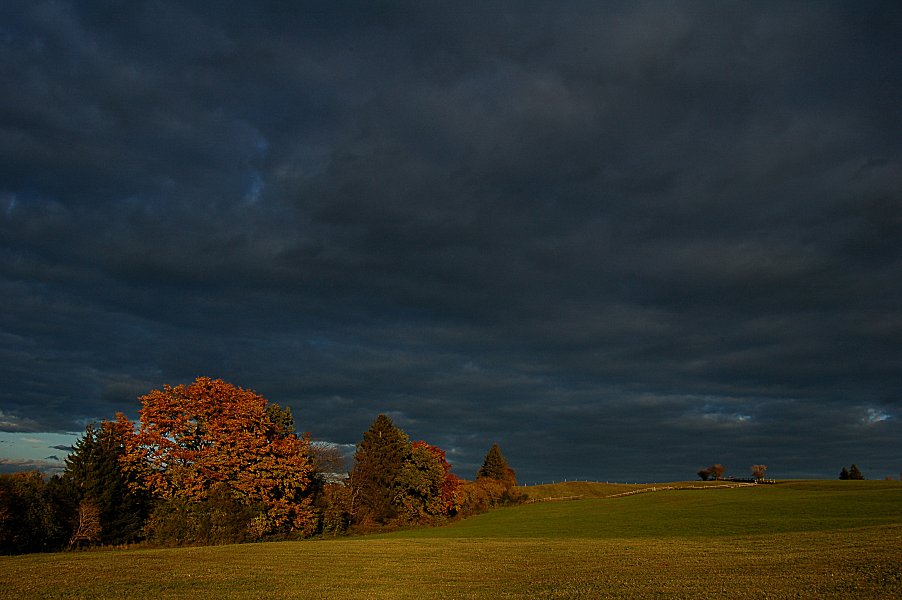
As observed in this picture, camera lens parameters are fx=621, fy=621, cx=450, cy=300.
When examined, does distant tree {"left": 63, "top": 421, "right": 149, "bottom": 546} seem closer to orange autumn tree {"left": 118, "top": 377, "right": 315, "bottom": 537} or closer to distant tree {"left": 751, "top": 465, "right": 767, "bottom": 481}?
orange autumn tree {"left": 118, "top": 377, "right": 315, "bottom": 537}

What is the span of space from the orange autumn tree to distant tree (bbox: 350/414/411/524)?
73.2ft

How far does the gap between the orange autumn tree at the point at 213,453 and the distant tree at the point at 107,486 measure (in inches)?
47.3

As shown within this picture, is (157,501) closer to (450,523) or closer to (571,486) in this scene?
(450,523)

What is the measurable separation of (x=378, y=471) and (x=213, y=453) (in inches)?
1336

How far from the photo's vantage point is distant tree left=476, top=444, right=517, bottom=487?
491ft

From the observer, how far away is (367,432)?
3792 inches

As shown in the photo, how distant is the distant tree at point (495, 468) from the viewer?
149750mm

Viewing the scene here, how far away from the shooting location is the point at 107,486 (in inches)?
2406

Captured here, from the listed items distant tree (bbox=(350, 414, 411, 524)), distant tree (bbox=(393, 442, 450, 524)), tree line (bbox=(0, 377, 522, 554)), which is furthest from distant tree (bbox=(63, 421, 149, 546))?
distant tree (bbox=(393, 442, 450, 524))

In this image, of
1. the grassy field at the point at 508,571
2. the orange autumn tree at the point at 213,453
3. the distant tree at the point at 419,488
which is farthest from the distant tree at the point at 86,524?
the distant tree at the point at 419,488

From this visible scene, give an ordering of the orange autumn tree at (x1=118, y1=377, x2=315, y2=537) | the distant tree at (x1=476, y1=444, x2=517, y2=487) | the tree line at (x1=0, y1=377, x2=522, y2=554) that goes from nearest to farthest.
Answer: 1. the tree line at (x1=0, y1=377, x2=522, y2=554)
2. the orange autumn tree at (x1=118, y1=377, x2=315, y2=537)
3. the distant tree at (x1=476, y1=444, x2=517, y2=487)

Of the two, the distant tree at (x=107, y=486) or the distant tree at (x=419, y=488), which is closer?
the distant tree at (x=107, y=486)

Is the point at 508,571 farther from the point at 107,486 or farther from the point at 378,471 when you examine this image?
the point at 378,471

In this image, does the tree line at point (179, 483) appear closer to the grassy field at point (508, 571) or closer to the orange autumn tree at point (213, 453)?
the orange autumn tree at point (213, 453)
